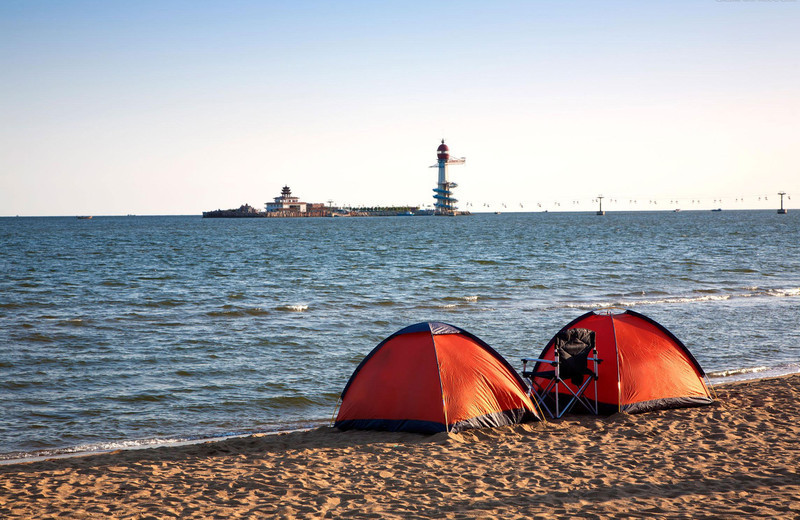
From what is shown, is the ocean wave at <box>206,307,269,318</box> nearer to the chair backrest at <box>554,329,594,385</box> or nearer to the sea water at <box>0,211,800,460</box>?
the sea water at <box>0,211,800,460</box>

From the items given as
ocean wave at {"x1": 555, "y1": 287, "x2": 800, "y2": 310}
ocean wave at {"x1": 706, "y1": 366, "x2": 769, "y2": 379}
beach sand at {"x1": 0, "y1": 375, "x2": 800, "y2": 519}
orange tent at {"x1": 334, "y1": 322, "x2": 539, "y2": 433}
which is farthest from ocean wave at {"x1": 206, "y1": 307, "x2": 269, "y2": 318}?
ocean wave at {"x1": 706, "y1": 366, "x2": 769, "y2": 379}

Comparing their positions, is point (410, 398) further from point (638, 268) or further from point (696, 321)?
point (638, 268)

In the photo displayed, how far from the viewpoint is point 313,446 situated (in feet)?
31.8

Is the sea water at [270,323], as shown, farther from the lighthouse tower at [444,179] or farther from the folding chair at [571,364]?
the lighthouse tower at [444,179]

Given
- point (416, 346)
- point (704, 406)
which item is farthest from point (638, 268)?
point (416, 346)

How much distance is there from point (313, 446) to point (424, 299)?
17880 mm

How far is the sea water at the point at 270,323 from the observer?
482 inches

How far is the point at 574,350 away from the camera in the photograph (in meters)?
10.9

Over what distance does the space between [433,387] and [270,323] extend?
12387 mm

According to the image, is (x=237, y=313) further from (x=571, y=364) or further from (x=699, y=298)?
(x=699, y=298)

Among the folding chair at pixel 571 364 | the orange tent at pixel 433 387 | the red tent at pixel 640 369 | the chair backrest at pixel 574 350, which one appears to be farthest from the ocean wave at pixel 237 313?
the chair backrest at pixel 574 350

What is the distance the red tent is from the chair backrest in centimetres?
29

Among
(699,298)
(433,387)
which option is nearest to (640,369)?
(433,387)

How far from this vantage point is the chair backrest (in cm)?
1084
